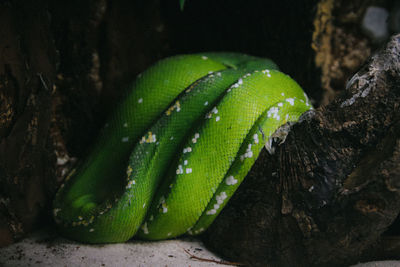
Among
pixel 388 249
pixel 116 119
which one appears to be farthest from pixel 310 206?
pixel 116 119

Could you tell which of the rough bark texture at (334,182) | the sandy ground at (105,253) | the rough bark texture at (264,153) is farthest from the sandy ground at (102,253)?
the rough bark texture at (334,182)

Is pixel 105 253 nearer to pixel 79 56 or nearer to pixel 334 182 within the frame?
pixel 334 182

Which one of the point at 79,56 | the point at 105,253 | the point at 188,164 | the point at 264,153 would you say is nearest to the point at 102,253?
the point at 105,253

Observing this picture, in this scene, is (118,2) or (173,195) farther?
(118,2)

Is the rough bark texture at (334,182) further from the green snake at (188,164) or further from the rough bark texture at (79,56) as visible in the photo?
the rough bark texture at (79,56)

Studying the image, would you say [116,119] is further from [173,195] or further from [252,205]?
[252,205]

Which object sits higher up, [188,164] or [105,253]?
[188,164]
